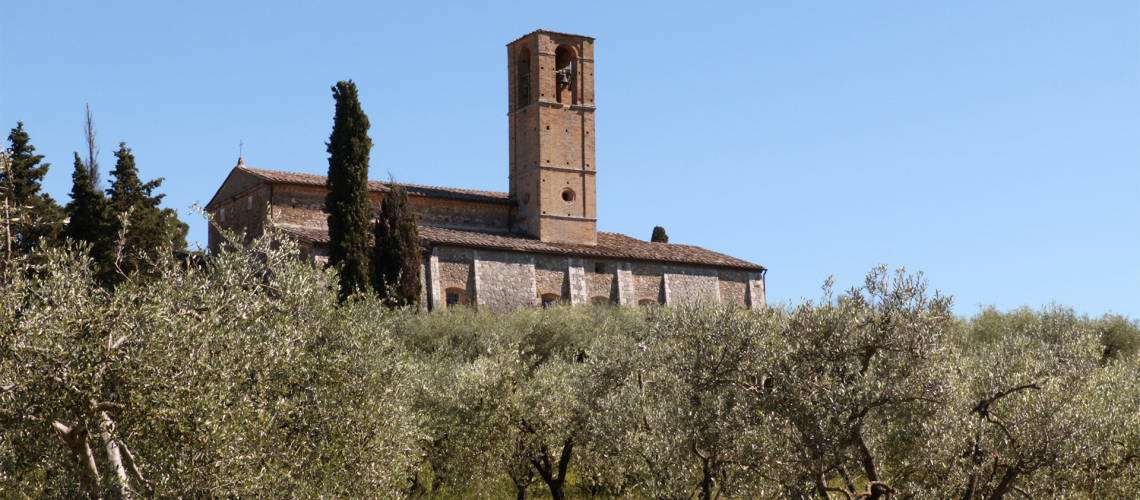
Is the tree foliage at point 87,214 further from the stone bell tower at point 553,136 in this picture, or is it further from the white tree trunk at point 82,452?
the white tree trunk at point 82,452

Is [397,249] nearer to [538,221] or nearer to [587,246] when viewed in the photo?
[538,221]

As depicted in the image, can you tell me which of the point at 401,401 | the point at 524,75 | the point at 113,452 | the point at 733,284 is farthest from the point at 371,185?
the point at 113,452

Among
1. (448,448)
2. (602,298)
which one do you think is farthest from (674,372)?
(602,298)

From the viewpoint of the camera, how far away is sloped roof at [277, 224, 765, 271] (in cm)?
3409

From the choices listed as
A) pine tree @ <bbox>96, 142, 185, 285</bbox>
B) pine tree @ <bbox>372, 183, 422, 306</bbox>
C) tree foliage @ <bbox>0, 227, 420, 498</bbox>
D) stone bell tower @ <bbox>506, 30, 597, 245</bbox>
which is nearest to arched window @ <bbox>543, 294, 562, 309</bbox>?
stone bell tower @ <bbox>506, 30, 597, 245</bbox>

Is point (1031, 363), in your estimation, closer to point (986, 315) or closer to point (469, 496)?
point (469, 496)

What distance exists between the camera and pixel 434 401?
1609 centimetres

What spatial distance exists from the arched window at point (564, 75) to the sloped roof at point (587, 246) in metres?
5.14

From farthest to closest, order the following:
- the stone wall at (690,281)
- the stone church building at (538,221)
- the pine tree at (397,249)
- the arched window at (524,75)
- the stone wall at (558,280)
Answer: the arched window at (524,75), the stone wall at (690,281), the stone church building at (538,221), the stone wall at (558,280), the pine tree at (397,249)

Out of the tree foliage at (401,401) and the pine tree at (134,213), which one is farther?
the pine tree at (134,213)

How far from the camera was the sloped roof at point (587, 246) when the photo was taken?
34094 mm

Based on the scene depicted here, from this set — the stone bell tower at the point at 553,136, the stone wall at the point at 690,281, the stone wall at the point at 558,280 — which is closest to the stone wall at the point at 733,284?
the stone wall at the point at 558,280

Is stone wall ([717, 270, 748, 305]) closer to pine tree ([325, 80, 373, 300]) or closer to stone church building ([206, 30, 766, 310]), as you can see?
stone church building ([206, 30, 766, 310])

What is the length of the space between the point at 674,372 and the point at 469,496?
6.36 meters
